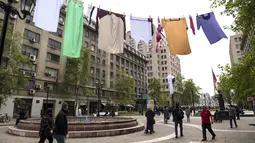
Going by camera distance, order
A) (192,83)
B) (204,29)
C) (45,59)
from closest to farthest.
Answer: (204,29)
(45,59)
(192,83)

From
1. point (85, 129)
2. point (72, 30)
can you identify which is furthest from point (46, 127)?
point (72, 30)

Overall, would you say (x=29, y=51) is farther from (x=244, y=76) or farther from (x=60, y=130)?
(x=244, y=76)

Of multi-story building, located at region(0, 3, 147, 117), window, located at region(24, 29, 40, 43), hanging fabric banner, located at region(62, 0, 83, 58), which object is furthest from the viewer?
window, located at region(24, 29, 40, 43)

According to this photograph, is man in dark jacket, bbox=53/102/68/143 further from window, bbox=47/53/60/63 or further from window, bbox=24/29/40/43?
window, bbox=47/53/60/63

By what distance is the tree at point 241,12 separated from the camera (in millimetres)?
9547

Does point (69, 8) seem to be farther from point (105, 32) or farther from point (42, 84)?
point (42, 84)

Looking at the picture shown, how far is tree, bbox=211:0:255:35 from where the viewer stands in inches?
376

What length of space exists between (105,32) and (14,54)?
14.7 meters

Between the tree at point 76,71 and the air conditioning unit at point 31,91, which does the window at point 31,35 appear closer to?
the tree at point 76,71

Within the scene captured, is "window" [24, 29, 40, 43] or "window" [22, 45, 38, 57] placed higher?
"window" [24, 29, 40, 43]

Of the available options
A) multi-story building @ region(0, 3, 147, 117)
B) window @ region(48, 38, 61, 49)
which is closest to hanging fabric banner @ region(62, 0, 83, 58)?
multi-story building @ region(0, 3, 147, 117)

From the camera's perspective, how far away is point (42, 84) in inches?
1323

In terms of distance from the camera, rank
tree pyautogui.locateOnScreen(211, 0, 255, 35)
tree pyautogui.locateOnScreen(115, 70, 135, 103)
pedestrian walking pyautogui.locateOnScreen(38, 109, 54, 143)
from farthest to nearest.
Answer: tree pyautogui.locateOnScreen(115, 70, 135, 103) → tree pyautogui.locateOnScreen(211, 0, 255, 35) → pedestrian walking pyautogui.locateOnScreen(38, 109, 54, 143)

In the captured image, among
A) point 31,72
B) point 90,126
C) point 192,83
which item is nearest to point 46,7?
point 90,126
